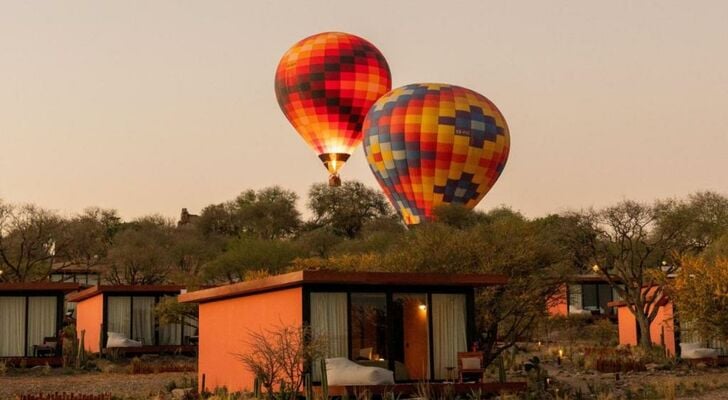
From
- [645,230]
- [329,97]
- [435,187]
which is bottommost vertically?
[645,230]

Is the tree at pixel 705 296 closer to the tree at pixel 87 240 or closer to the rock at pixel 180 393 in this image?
the rock at pixel 180 393

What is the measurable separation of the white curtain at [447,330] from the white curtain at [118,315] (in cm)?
2054

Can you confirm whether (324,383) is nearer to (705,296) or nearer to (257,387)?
(257,387)

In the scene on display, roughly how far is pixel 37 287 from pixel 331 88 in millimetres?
32183

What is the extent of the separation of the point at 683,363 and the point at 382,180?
2819 centimetres

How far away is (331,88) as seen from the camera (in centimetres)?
6569

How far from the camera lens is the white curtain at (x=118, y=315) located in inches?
1669

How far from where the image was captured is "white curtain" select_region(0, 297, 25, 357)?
3638 centimetres

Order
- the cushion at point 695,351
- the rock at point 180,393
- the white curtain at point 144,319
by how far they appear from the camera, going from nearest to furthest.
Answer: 1. the rock at point 180,393
2. the cushion at point 695,351
3. the white curtain at point 144,319

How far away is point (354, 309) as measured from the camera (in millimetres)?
24219

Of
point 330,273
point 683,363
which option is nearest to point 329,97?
point 683,363

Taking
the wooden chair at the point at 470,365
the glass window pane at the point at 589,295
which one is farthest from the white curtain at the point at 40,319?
the glass window pane at the point at 589,295

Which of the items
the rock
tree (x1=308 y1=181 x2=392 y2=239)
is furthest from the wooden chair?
tree (x1=308 y1=181 x2=392 y2=239)

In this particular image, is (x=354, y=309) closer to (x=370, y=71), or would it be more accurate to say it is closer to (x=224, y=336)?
Result: (x=224, y=336)
